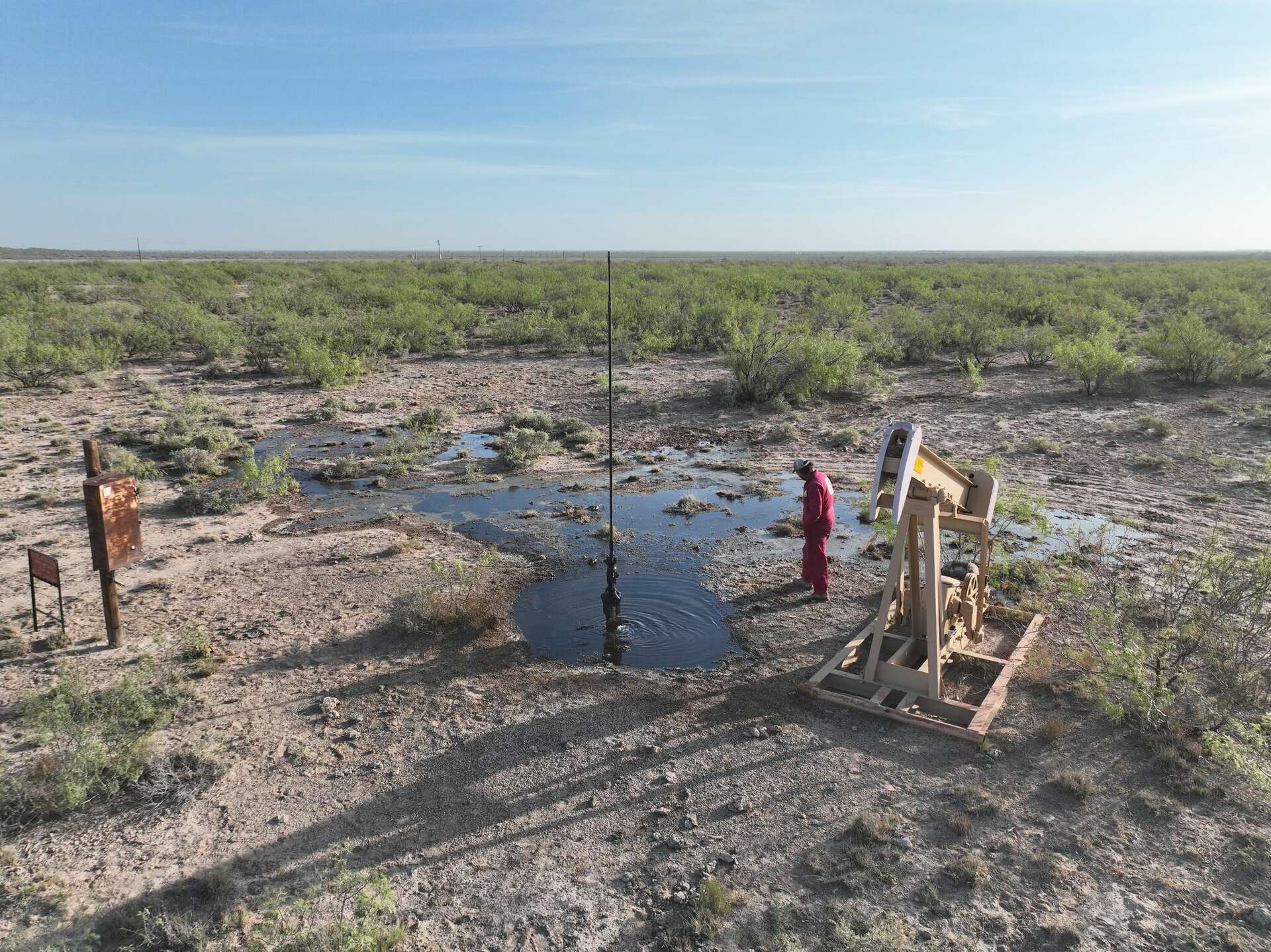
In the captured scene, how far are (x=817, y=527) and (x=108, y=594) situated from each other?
646 cm

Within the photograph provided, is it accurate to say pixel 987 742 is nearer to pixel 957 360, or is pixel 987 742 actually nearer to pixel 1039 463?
pixel 1039 463

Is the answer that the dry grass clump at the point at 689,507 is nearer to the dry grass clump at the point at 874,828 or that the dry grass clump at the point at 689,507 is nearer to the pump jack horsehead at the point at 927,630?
the pump jack horsehead at the point at 927,630

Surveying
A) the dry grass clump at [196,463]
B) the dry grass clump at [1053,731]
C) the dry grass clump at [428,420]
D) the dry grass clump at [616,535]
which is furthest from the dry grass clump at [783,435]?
the dry grass clump at [196,463]

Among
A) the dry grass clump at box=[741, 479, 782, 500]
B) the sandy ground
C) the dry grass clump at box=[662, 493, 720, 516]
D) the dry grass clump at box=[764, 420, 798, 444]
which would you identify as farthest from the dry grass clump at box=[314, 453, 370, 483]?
the dry grass clump at box=[764, 420, 798, 444]

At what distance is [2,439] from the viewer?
44.1 ft

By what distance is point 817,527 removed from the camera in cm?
769

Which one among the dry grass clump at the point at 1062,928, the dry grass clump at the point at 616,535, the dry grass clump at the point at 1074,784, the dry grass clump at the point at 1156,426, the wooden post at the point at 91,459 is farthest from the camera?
the dry grass clump at the point at 1156,426

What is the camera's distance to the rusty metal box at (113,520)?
617cm

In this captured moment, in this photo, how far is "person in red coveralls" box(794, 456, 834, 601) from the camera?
300 inches

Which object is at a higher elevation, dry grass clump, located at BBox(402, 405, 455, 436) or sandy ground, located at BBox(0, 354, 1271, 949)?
dry grass clump, located at BBox(402, 405, 455, 436)

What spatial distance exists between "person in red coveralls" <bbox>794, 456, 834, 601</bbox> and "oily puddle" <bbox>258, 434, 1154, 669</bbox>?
97 centimetres

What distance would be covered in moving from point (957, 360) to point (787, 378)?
647cm

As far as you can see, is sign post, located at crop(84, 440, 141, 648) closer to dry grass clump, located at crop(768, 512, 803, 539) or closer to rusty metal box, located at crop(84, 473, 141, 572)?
rusty metal box, located at crop(84, 473, 141, 572)

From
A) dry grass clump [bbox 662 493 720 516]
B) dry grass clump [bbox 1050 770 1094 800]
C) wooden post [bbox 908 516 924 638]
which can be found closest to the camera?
dry grass clump [bbox 1050 770 1094 800]
